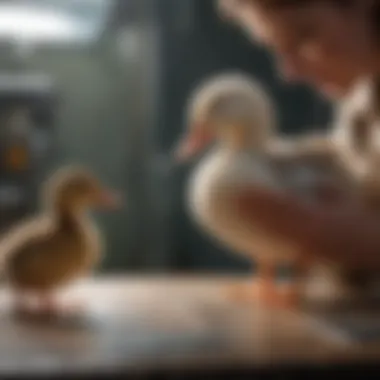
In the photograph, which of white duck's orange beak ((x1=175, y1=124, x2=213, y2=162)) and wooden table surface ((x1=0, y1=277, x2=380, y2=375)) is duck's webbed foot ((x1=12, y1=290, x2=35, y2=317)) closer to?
wooden table surface ((x1=0, y1=277, x2=380, y2=375))

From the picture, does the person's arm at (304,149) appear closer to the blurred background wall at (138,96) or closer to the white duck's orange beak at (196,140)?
the white duck's orange beak at (196,140)

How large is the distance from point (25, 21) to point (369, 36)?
0.41 metres

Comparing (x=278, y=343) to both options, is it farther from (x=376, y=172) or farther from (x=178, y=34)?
(x=178, y=34)

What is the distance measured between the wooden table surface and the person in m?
0.08

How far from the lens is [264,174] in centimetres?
93

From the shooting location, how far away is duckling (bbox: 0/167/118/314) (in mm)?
849

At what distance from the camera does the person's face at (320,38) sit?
87cm

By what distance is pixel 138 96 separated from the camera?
3.73ft

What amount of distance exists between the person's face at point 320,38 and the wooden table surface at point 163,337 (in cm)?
21

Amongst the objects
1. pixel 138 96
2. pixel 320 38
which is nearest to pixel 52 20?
pixel 138 96

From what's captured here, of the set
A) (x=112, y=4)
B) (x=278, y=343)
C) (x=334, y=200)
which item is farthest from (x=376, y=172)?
(x=112, y=4)

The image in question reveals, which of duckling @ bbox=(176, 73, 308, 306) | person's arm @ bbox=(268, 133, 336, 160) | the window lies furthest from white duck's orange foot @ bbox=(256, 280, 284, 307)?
the window

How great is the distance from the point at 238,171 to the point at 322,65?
0.39 feet

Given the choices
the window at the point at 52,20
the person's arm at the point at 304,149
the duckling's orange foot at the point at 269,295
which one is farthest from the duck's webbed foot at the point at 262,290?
the window at the point at 52,20
